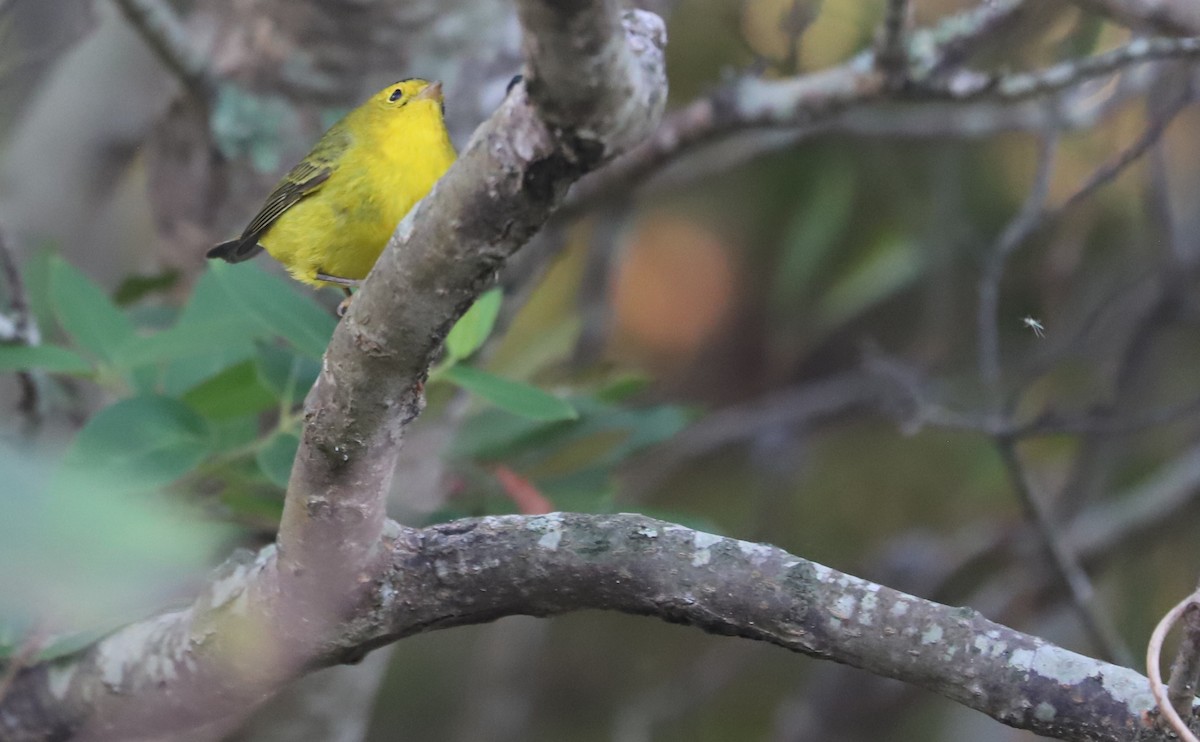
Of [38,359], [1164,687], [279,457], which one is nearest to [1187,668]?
[1164,687]

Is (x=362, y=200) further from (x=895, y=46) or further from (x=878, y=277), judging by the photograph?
(x=878, y=277)

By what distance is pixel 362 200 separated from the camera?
197 cm

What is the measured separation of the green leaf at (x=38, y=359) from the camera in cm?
185

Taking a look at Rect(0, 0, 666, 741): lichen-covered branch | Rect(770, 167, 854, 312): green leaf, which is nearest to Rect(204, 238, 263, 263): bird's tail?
Rect(0, 0, 666, 741): lichen-covered branch

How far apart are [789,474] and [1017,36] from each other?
1.54 m

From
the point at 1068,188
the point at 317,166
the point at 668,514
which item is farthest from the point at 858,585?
the point at 1068,188

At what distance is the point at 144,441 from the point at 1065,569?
6.89 feet

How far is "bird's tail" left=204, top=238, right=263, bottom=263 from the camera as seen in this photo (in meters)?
2.26

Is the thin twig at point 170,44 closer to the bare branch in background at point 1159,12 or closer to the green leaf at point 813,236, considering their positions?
the bare branch in background at point 1159,12

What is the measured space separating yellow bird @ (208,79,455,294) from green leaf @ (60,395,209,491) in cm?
32

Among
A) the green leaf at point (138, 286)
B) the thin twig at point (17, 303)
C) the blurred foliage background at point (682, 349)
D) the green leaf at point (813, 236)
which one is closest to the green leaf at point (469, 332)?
the blurred foliage background at point (682, 349)

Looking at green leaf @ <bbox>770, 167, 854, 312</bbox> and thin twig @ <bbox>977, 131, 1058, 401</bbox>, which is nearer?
thin twig @ <bbox>977, 131, 1058, 401</bbox>

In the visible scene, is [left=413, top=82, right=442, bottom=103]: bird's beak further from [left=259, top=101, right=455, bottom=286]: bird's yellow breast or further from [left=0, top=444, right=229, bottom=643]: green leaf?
[left=0, top=444, right=229, bottom=643]: green leaf

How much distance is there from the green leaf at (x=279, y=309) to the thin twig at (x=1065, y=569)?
5.08 feet
